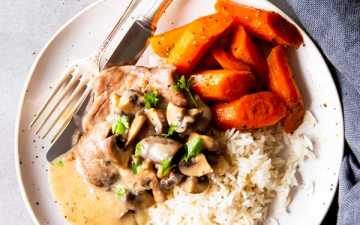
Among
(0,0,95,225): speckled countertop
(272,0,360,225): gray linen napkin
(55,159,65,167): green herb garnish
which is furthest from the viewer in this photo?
(0,0,95,225): speckled countertop

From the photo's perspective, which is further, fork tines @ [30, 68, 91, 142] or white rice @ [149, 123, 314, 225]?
fork tines @ [30, 68, 91, 142]

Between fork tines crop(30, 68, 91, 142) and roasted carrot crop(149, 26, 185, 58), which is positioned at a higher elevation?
roasted carrot crop(149, 26, 185, 58)

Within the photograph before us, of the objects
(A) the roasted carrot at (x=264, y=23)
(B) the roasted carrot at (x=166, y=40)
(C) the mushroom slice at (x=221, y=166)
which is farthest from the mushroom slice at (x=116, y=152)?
(A) the roasted carrot at (x=264, y=23)

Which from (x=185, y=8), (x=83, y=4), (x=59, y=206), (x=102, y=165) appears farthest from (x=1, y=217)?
(x=185, y=8)

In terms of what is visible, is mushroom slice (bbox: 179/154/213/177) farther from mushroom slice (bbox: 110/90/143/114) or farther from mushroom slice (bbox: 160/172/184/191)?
mushroom slice (bbox: 110/90/143/114)

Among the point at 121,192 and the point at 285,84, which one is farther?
the point at 121,192

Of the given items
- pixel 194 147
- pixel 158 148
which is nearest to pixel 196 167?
pixel 194 147

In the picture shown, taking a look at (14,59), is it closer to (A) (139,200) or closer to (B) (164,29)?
(B) (164,29)

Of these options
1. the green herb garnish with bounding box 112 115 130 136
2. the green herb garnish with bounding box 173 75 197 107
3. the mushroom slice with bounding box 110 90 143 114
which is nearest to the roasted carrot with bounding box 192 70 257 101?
the green herb garnish with bounding box 173 75 197 107
